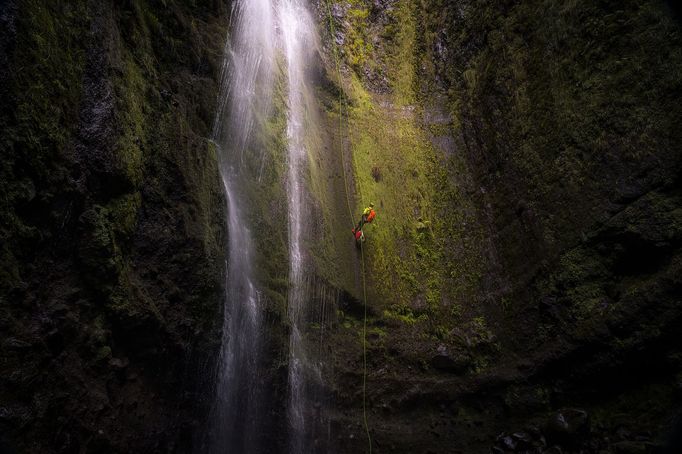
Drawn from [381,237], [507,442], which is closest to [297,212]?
[381,237]

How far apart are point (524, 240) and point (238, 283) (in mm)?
5172

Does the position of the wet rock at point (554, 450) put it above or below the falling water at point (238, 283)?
below

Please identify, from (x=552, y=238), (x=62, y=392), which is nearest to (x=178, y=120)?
(x=62, y=392)

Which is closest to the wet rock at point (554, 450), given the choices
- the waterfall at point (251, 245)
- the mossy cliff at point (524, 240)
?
the mossy cliff at point (524, 240)

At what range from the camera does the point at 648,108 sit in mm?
5184

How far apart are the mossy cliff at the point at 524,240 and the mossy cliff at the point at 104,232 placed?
326cm

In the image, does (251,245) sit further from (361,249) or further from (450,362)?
(450,362)

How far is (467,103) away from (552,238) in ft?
14.1

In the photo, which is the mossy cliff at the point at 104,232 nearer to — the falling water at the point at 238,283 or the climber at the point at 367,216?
the falling water at the point at 238,283

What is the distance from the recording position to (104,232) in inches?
140

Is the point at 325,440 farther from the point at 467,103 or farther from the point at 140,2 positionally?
the point at 467,103

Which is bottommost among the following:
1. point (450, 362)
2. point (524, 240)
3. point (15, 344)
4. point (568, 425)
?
point (568, 425)

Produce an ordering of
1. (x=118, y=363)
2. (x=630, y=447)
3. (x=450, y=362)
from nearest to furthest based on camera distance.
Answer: (x=118, y=363)
(x=630, y=447)
(x=450, y=362)

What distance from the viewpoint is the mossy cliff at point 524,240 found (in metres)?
4.95
